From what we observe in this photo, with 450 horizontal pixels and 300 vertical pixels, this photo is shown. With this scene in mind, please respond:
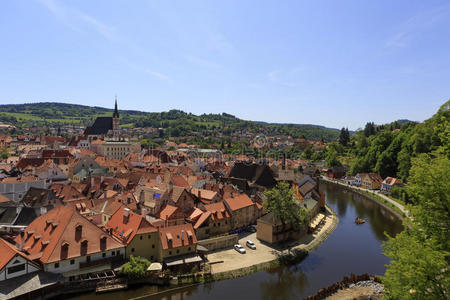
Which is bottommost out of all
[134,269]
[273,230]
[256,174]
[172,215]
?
[134,269]

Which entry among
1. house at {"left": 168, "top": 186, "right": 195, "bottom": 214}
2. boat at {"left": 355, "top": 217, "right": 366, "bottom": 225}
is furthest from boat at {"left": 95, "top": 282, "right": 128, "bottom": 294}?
boat at {"left": 355, "top": 217, "right": 366, "bottom": 225}

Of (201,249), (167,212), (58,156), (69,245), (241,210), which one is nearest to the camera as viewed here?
(69,245)

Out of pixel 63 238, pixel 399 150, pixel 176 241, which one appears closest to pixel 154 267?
pixel 176 241

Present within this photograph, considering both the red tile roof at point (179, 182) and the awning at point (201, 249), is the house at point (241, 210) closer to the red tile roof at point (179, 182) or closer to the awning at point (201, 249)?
the awning at point (201, 249)

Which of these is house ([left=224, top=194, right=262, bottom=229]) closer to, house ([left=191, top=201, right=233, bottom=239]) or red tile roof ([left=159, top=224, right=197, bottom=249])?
house ([left=191, top=201, right=233, bottom=239])

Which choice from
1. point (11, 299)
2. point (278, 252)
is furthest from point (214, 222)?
point (11, 299)

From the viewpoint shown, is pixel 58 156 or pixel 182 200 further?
pixel 58 156

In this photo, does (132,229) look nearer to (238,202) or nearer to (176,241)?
(176,241)
